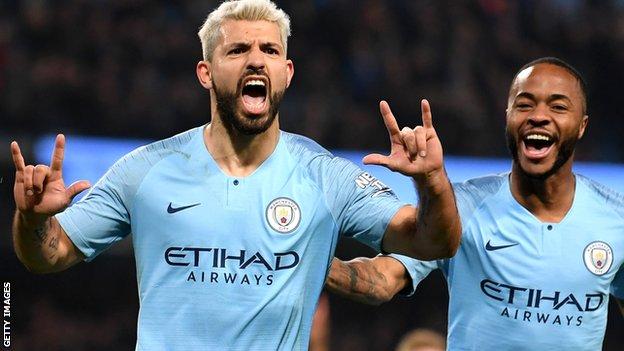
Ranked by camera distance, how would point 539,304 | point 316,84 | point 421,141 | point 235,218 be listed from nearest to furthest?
point 421,141, point 235,218, point 539,304, point 316,84

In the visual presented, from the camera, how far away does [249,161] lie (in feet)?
16.3

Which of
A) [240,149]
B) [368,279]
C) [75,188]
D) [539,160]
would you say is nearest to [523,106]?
[539,160]

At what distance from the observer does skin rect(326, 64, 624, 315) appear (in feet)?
18.3

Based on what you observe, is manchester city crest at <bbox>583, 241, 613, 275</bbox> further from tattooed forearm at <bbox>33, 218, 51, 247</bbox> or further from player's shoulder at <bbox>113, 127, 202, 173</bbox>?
tattooed forearm at <bbox>33, 218, 51, 247</bbox>

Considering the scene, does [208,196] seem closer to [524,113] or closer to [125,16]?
[524,113]

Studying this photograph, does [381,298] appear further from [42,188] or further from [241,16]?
[42,188]

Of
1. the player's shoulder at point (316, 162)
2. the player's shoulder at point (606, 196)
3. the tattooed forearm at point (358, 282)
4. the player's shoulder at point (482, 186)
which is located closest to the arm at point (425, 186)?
the player's shoulder at point (316, 162)

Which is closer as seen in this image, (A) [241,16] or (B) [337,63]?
(A) [241,16]

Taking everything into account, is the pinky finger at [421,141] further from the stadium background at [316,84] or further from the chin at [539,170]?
the stadium background at [316,84]

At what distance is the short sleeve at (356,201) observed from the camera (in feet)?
15.7

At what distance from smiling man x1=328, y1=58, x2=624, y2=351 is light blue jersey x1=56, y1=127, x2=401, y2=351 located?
0.67 meters

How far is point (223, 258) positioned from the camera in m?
4.77

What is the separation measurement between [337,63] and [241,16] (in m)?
7.18

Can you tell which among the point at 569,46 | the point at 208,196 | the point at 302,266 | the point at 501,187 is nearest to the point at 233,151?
the point at 208,196
